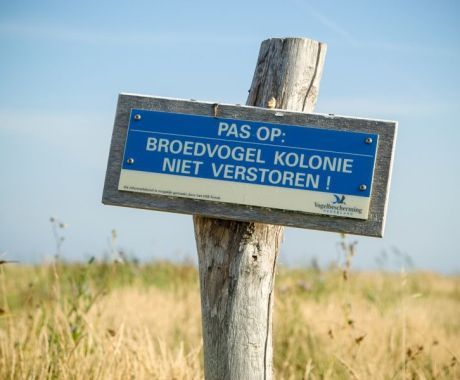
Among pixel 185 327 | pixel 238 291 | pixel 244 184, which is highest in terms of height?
pixel 244 184

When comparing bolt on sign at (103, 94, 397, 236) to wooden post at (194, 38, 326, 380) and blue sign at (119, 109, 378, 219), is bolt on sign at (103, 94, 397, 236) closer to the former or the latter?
blue sign at (119, 109, 378, 219)

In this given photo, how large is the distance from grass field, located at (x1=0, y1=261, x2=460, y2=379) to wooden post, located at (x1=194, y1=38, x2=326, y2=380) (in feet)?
3.20

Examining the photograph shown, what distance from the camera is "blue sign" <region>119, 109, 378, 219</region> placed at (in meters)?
2.50

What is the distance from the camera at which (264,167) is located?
8.27 feet

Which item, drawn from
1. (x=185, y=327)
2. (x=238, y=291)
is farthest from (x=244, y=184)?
(x=185, y=327)

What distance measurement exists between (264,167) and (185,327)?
399cm

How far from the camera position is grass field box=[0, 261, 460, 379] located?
3725 mm

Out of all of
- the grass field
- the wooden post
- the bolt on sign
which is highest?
the bolt on sign

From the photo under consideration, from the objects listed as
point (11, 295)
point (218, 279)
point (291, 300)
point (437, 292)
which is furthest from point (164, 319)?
Answer: point (437, 292)

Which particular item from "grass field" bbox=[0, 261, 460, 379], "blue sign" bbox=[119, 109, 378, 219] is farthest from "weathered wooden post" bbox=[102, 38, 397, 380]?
"grass field" bbox=[0, 261, 460, 379]

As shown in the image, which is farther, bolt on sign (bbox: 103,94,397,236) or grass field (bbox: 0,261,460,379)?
grass field (bbox: 0,261,460,379)

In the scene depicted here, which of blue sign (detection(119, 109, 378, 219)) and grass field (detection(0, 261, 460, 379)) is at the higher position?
blue sign (detection(119, 109, 378, 219))

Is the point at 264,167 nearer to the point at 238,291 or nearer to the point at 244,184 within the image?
the point at 244,184

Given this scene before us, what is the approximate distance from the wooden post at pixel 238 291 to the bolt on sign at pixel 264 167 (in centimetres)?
12
